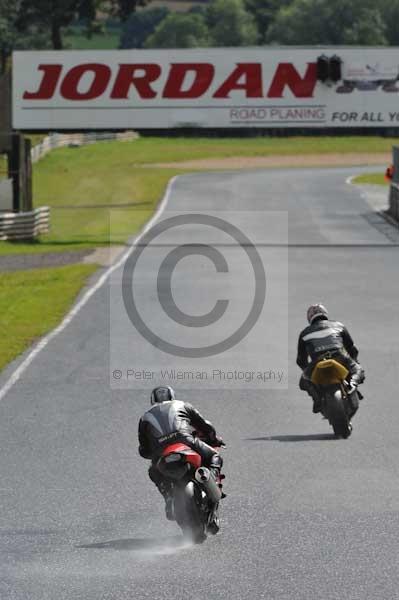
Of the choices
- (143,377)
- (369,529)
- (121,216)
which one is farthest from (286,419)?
(121,216)

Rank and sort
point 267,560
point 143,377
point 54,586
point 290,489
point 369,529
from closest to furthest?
point 54,586 → point 267,560 → point 369,529 → point 290,489 → point 143,377

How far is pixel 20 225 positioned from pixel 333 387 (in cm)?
3140

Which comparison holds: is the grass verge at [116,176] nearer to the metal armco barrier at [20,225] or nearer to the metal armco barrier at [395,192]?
the metal armco barrier at [20,225]

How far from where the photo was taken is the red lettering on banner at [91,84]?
4500cm

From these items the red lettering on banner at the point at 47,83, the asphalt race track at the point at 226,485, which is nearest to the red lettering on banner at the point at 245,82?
the red lettering on banner at the point at 47,83

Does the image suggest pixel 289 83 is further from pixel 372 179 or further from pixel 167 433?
pixel 167 433

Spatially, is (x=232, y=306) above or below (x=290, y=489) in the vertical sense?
below

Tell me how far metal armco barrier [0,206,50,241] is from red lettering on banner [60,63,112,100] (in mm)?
4404

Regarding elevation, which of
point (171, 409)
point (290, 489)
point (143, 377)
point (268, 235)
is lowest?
point (268, 235)

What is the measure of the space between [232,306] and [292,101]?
56.1ft

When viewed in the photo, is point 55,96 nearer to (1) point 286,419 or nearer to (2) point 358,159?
(1) point 286,419

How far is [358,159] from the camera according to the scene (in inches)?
3765

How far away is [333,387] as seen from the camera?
1588 centimetres

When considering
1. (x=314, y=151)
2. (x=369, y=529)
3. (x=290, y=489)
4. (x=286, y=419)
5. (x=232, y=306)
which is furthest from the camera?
(x=314, y=151)
